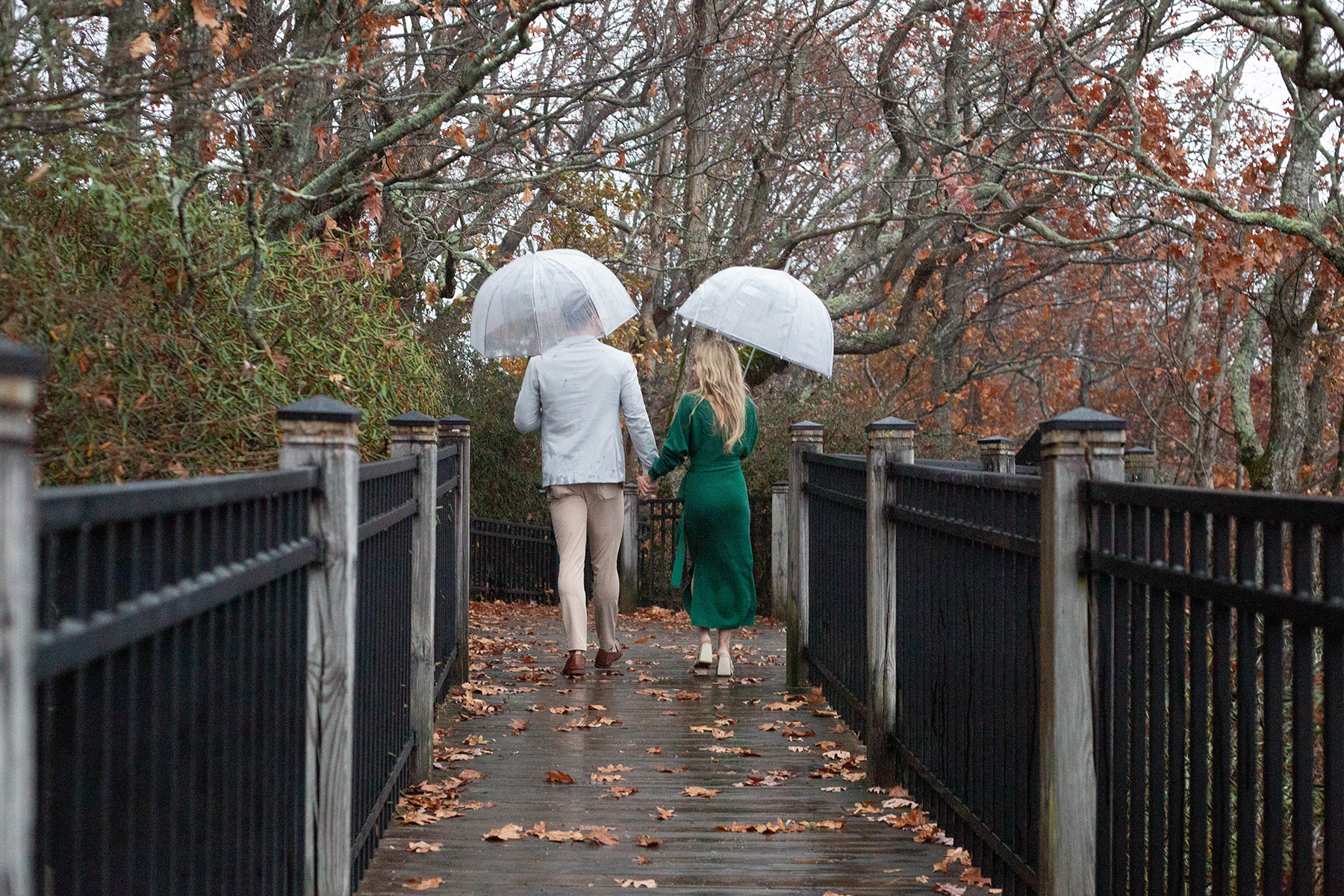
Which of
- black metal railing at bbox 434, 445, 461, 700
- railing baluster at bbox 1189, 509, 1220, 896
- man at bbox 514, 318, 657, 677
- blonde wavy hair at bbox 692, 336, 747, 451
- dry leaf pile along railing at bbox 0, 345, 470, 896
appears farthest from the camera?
blonde wavy hair at bbox 692, 336, 747, 451

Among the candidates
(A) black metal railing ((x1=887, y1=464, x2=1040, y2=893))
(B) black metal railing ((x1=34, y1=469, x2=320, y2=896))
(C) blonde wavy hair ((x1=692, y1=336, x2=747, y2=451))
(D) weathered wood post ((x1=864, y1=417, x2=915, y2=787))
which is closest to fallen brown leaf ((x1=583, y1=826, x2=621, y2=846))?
(A) black metal railing ((x1=887, y1=464, x2=1040, y2=893))

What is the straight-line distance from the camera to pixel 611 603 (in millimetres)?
8500

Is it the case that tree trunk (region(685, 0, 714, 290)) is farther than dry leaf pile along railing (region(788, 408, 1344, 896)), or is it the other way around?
tree trunk (region(685, 0, 714, 290))

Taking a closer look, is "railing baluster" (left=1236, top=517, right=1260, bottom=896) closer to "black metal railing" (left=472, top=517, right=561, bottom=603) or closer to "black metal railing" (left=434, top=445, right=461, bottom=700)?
"black metal railing" (left=434, top=445, right=461, bottom=700)

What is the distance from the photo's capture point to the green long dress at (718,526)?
8.40 meters

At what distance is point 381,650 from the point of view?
4703mm

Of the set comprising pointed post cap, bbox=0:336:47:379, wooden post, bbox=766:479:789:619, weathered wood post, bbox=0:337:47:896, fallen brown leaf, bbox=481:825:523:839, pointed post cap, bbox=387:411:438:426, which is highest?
pointed post cap, bbox=387:411:438:426

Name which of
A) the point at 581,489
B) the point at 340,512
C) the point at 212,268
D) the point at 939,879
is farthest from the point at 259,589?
the point at 581,489

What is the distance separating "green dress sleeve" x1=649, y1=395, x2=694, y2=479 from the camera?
8289 millimetres

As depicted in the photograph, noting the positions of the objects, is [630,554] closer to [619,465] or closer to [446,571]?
[619,465]

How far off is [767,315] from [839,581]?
2.02m

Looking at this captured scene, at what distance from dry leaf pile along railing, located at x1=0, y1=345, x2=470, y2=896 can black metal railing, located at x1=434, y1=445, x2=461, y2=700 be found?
181cm

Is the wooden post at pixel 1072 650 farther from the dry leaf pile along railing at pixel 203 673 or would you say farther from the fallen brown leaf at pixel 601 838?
the dry leaf pile along railing at pixel 203 673

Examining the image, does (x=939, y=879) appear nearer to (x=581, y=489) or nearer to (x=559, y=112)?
(x=581, y=489)
